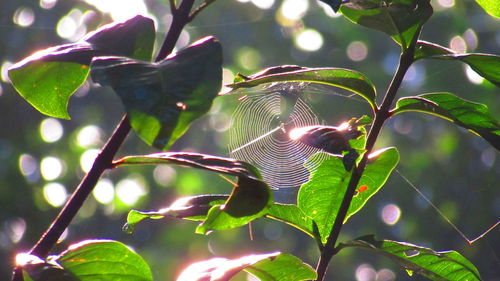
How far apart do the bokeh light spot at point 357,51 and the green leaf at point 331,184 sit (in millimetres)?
7255

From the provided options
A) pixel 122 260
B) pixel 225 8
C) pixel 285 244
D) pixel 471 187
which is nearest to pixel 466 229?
pixel 471 187

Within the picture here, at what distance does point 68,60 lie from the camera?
0.57m

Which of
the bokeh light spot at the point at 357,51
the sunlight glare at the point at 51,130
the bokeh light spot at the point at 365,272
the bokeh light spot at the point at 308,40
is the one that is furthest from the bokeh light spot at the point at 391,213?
the sunlight glare at the point at 51,130

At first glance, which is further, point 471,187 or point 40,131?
point 40,131

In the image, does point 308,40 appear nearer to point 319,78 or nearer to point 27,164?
point 27,164

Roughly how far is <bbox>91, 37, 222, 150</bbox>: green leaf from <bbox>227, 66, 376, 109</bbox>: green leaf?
0.19 m

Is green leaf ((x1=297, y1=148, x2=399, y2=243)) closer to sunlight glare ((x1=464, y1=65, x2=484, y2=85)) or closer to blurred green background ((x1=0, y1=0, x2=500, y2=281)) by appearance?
sunlight glare ((x1=464, y1=65, x2=484, y2=85))

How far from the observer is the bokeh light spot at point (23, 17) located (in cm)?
697

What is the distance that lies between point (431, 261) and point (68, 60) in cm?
52

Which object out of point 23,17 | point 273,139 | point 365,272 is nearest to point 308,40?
point 365,272

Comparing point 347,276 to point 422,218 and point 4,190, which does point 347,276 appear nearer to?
point 422,218

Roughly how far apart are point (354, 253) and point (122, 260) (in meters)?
6.92

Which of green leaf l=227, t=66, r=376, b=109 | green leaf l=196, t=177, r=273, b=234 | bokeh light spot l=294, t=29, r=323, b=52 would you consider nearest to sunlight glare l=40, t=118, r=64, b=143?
bokeh light spot l=294, t=29, r=323, b=52

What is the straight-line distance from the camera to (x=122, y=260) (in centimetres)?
67
